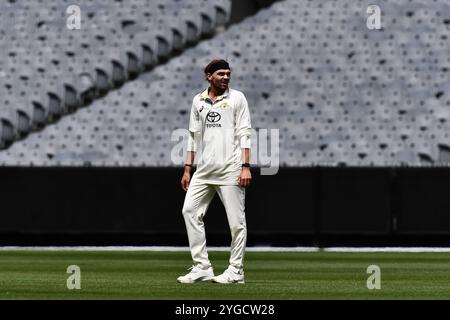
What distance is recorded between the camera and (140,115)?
28.5 m

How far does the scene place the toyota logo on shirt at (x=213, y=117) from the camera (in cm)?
1005

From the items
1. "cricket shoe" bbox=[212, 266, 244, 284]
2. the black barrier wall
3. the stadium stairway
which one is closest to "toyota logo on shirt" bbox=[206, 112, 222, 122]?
"cricket shoe" bbox=[212, 266, 244, 284]

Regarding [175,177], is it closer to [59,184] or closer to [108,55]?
[59,184]

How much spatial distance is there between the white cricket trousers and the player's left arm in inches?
6.8

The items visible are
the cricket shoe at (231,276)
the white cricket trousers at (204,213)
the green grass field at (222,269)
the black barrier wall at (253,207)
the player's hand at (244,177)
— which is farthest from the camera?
the black barrier wall at (253,207)

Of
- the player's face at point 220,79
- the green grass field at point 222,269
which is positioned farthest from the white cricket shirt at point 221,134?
the green grass field at point 222,269

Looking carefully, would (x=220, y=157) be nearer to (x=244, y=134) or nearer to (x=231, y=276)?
(x=244, y=134)

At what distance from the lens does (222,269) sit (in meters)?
13.9

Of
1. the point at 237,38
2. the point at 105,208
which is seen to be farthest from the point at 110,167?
the point at 237,38

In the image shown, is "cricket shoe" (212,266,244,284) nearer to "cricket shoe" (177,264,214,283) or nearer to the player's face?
"cricket shoe" (177,264,214,283)

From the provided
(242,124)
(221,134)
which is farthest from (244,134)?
(221,134)

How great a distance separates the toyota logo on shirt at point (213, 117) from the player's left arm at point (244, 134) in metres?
0.17

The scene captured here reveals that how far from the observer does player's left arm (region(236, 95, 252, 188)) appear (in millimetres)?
9969

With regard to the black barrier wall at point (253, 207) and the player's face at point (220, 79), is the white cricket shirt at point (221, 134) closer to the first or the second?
the player's face at point (220, 79)
